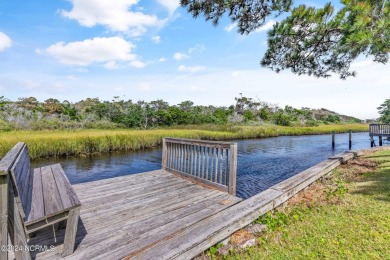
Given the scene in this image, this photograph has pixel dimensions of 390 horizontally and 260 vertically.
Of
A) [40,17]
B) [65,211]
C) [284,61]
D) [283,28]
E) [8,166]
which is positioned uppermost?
[40,17]

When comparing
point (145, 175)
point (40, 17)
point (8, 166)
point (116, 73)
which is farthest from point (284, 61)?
point (116, 73)

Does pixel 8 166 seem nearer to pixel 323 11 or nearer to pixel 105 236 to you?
pixel 105 236

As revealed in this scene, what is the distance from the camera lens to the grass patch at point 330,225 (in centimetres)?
250

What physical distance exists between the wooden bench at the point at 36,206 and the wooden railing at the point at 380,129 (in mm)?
21464

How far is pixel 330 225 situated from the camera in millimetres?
3090

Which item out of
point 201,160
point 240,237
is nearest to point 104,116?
point 201,160

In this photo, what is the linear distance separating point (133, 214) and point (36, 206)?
4.54ft

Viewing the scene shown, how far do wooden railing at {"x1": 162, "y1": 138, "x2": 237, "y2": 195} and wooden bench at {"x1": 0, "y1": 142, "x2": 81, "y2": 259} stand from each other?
102 inches

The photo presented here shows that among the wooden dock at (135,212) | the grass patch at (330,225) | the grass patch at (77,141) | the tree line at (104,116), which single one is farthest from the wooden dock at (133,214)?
the tree line at (104,116)

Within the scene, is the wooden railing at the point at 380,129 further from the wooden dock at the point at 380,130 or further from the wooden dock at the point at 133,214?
the wooden dock at the point at 133,214

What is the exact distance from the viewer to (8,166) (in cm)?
177

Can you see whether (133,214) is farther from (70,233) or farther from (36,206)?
(36,206)

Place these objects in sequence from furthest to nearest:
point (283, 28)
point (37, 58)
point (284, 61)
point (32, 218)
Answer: point (37, 58) < point (284, 61) < point (283, 28) < point (32, 218)

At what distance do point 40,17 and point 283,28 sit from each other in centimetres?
1013
